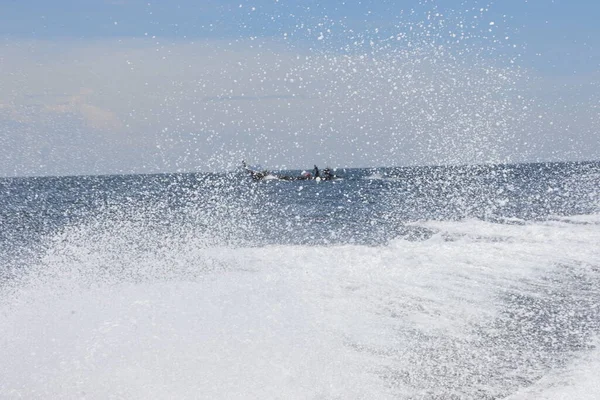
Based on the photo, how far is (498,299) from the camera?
1409cm

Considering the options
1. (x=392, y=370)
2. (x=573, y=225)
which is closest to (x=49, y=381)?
(x=392, y=370)

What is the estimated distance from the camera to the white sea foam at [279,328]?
28.3 feet

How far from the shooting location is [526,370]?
9.33m

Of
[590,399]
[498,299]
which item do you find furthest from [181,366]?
[498,299]

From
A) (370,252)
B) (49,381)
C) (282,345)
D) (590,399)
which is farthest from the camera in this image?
(370,252)

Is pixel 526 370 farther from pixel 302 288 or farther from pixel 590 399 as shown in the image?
pixel 302 288

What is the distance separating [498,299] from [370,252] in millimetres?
7518

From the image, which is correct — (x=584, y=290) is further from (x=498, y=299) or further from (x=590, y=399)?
(x=590, y=399)

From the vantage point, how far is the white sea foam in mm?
8633

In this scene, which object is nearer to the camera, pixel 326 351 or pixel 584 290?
pixel 326 351

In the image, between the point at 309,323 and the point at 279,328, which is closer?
the point at 279,328

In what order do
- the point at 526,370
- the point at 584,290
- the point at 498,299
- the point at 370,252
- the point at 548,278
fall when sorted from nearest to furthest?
the point at 526,370 < the point at 498,299 < the point at 584,290 < the point at 548,278 < the point at 370,252

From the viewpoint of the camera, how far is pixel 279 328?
1103 centimetres

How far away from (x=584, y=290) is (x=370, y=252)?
7552 millimetres
